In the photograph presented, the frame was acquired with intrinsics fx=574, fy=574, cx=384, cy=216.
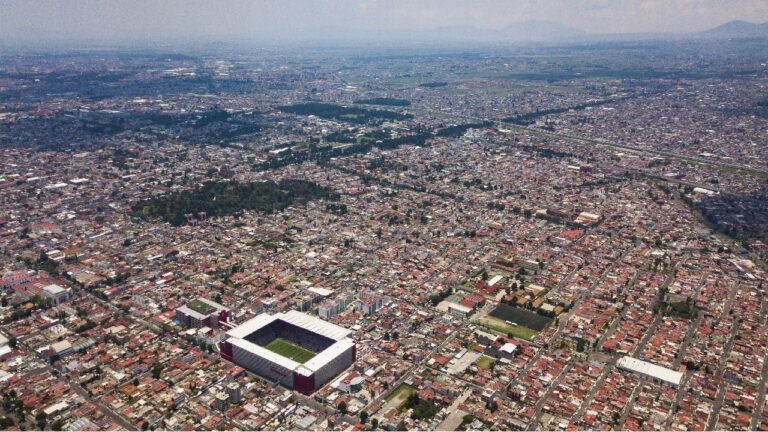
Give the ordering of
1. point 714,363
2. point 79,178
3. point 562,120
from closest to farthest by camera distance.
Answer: point 714,363 → point 79,178 → point 562,120

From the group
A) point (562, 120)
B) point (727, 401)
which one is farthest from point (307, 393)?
point (562, 120)

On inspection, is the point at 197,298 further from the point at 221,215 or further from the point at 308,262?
the point at 221,215

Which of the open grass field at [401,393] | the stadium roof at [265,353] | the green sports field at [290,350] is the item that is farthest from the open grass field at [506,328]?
the stadium roof at [265,353]

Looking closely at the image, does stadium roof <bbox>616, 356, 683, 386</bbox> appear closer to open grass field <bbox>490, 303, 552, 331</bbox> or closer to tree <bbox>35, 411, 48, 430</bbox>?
open grass field <bbox>490, 303, 552, 331</bbox>

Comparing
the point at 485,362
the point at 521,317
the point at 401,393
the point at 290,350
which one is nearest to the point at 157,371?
the point at 290,350

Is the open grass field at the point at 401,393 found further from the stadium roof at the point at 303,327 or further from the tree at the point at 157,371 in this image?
the tree at the point at 157,371

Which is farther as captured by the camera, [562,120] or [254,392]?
[562,120]

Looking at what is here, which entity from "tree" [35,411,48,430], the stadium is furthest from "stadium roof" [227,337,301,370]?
"tree" [35,411,48,430]
